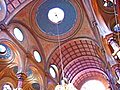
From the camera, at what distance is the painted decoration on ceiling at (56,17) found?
62.5 ft

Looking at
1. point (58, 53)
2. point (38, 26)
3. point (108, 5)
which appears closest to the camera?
point (108, 5)

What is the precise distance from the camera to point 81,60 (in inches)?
948

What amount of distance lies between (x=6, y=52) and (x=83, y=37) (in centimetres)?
635

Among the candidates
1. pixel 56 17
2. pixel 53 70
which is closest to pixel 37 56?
pixel 53 70

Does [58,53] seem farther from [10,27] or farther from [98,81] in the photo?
[98,81]

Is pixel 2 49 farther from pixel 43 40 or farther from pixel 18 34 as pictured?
pixel 43 40

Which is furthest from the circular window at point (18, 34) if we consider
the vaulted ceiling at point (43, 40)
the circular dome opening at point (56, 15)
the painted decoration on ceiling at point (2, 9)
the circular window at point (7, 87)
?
the circular window at point (7, 87)

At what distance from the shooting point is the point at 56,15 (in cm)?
1998

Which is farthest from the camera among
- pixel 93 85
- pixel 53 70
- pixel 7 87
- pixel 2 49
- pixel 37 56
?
pixel 93 85

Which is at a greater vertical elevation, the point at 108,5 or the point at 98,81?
the point at 98,81

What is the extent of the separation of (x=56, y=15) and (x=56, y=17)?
0.66 feet

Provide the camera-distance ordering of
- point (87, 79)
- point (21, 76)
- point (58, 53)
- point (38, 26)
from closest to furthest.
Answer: point (21, 76) < point (38, 26) < point (58, 53) < point (87, 79)

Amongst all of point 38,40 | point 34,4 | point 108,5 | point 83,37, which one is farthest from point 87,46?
point 108,5

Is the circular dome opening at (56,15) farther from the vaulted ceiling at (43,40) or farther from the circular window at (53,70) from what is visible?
the circular window at (53,70)
